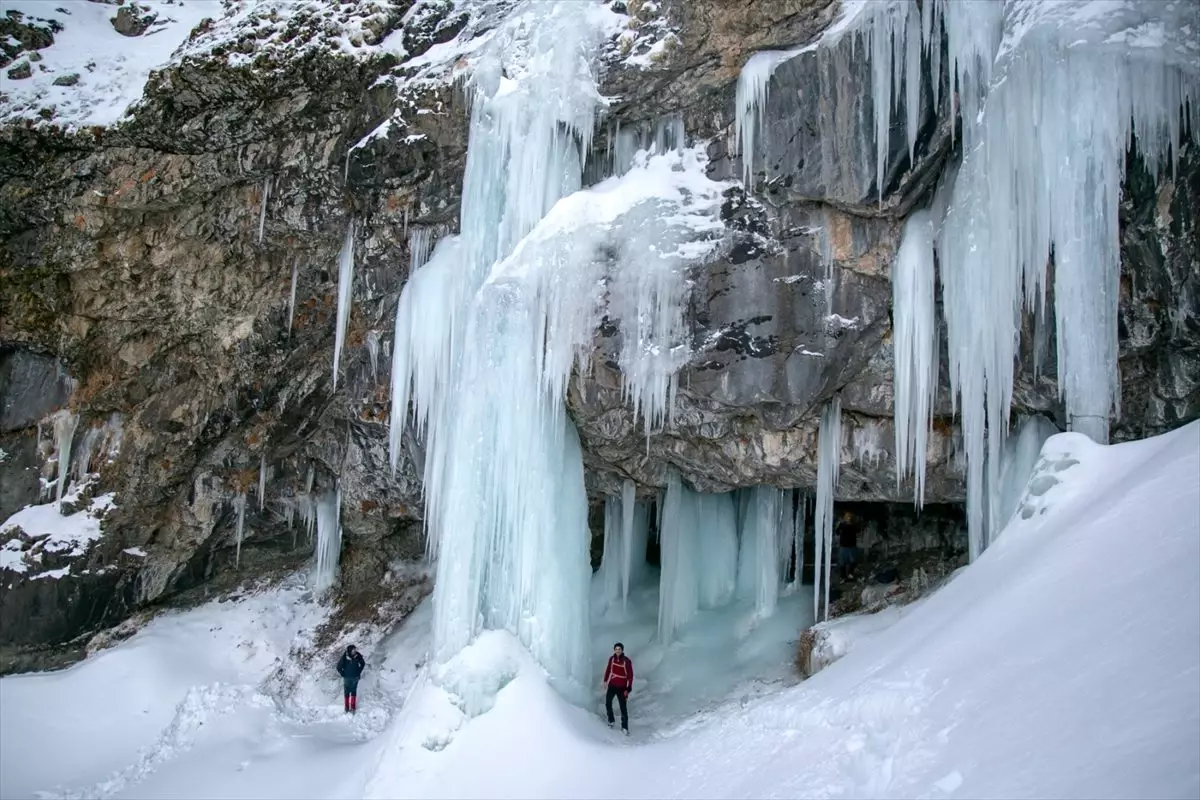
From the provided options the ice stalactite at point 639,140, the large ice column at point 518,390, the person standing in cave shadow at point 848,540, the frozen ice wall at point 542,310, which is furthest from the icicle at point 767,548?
the ice stalactite at point 639,140

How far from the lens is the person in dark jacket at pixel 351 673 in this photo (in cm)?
1338

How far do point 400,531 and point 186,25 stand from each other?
9323mm

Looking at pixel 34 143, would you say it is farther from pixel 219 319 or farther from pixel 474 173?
pixel 474 173

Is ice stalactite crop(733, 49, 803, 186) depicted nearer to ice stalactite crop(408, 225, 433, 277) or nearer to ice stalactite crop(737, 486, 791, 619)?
ice stalactite crop(408, 225, 433, 277)

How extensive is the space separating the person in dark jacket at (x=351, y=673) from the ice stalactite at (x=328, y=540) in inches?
122

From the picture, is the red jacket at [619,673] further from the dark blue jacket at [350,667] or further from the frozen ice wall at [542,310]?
the dark blue jacket at [350,667]

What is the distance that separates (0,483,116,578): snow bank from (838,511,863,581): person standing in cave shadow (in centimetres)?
1180

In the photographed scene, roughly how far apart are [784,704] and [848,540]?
25.7 ft

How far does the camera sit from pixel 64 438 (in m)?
14.7

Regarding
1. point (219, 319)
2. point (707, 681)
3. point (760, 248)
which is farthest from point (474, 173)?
point (707, 681)

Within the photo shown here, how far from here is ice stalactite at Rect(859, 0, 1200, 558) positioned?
885 cm

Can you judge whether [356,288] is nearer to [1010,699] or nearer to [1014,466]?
[1014,466]

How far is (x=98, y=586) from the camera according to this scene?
15000 millimetres

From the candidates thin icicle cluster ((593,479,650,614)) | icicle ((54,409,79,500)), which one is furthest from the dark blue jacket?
icicle ((54,409,79,500))
